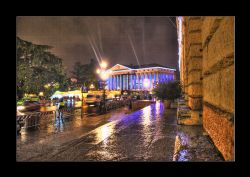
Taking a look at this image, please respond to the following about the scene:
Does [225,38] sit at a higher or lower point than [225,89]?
higher

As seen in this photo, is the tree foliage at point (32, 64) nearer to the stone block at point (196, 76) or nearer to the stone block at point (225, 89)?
the stone block at point (196, 76)

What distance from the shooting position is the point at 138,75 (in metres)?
128

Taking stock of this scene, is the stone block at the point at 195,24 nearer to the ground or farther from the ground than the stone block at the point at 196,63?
farther from the ground

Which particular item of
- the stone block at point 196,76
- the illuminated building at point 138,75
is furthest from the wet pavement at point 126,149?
the illuminated building at point 138,75

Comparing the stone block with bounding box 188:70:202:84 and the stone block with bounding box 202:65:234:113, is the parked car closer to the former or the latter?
the stone block with bounding box 188:70:202:84

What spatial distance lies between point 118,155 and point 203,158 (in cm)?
203

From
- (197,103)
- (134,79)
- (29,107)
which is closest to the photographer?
(197,103)

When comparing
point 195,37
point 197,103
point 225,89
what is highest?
point 195,37

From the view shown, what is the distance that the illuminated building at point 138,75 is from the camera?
395 feet

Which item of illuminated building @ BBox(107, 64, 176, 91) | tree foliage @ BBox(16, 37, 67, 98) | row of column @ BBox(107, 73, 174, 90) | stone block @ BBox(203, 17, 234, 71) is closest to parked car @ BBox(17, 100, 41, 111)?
tree foliage @ BBox(16, 37, 67, 98)

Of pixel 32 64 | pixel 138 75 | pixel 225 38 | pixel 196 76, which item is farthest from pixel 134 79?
pixel 225 38

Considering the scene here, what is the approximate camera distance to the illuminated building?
12024 centimetres

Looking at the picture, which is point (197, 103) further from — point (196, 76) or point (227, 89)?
point (227, 89)
